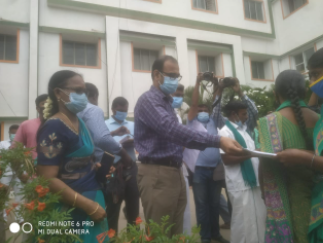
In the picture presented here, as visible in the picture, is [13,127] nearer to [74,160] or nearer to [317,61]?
[74,160]

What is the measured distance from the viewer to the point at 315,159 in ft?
3.47

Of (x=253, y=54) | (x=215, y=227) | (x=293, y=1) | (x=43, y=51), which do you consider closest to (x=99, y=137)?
(x=43, y=51)

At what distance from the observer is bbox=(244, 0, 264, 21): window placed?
2994mm

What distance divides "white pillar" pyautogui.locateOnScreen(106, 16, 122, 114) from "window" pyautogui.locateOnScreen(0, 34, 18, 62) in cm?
80

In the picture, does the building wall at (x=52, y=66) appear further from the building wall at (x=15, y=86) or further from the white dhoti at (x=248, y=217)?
the white dhoti at (x=248, y=217)

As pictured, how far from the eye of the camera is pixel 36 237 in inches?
33.4

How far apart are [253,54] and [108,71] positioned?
205cm

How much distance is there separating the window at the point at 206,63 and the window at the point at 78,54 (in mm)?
1430

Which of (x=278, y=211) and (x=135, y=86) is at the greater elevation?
(x=135, y=86)

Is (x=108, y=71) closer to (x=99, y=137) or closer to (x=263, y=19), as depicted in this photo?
(x=99, y=137)

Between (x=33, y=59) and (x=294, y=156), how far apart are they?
186 centimetres

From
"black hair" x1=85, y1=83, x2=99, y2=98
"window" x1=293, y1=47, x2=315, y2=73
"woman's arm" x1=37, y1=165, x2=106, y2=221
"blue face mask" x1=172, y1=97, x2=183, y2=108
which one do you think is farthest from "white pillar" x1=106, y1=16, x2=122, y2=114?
"window" x1=293, y1=47, x2=315, y2=73

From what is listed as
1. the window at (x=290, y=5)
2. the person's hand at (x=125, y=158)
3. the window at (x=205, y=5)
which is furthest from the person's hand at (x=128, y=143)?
the window at (x=290, y=5)

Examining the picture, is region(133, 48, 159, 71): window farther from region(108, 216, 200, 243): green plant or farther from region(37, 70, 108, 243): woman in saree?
region(108, 216, 200, 243): green plant
